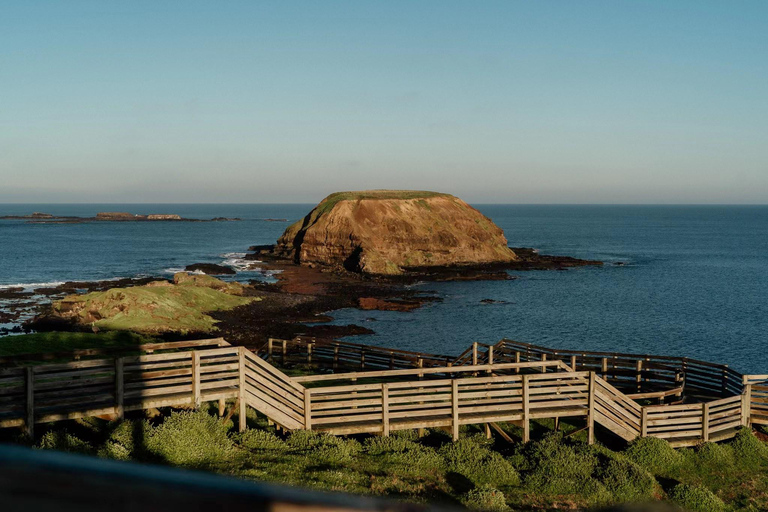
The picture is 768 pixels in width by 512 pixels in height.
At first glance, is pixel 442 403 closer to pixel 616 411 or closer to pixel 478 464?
pixel 478 464

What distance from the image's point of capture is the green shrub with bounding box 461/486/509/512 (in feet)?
40.4

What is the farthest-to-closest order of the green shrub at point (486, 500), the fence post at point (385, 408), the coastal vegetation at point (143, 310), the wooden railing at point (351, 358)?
1. the coastal vegetation at point (143, 310)
2. the wooden railing at point (351, 358)
3. the fence post at point (385, 408)
4. the green shrub at point (486, 500)

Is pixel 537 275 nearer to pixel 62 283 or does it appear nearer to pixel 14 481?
pixel 62 283

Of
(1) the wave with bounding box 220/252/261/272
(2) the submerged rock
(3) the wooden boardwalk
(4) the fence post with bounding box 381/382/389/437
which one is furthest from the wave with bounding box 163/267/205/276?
(4) the fence post with bounding box 381/382/389/437

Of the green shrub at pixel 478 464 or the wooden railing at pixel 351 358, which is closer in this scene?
the green shrub at pixel 478 464

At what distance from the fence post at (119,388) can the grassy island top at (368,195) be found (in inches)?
3132

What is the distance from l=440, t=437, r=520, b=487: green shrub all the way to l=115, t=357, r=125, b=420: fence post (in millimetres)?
8216

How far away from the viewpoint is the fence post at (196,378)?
1603cm

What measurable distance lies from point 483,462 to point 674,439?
23.0ft

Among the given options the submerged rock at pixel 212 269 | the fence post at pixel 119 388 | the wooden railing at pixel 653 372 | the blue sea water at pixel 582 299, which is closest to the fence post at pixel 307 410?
the fence post at pixel 119 388

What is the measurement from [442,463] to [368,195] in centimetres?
8565

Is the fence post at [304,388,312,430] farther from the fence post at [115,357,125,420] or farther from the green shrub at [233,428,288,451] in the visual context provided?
the fence post at [115,357,125,420]

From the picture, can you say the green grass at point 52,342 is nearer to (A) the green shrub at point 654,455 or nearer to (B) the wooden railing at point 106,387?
(B) the wooden railing at point 106,387

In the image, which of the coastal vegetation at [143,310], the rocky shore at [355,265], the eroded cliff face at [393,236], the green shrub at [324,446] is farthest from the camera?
the eroded cliff face at [393,236]
